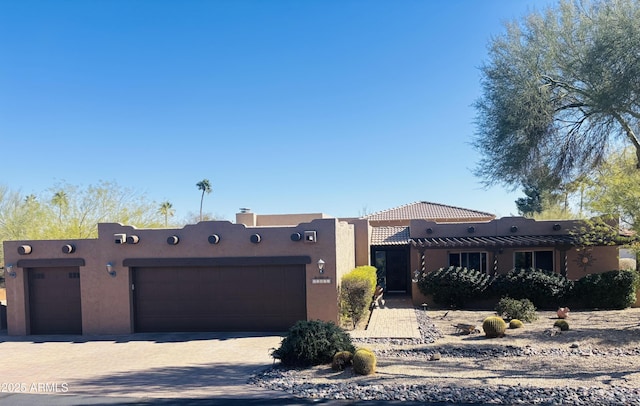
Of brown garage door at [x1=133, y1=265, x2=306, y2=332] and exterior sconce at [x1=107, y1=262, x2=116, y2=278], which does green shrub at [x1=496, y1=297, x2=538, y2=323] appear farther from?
exterior sconce at [x1=107, y1=262, x2=116, y2=278]

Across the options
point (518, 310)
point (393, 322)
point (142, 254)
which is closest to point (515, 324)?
point (518, 310)

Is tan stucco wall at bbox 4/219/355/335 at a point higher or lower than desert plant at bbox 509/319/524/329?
higher

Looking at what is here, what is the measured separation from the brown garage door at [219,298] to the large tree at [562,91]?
8.22 meters

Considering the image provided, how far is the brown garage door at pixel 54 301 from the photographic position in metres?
15.2

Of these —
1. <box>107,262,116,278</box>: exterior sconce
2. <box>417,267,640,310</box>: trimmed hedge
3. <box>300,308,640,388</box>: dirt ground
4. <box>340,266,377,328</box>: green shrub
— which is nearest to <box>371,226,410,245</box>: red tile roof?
<box>417,267,640,310</box>: trimmed hedge

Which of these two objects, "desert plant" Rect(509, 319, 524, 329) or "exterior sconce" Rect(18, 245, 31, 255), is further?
"exterior sconce" Rect(18, 245, 31, 255)

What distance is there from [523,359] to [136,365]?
9552 millimetres

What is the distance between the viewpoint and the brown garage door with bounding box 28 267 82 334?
15219 millimetres

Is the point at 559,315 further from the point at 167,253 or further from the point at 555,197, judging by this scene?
the point at 167,253

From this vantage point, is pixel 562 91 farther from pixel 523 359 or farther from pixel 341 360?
pixel 341 360

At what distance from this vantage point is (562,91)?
47.3ft

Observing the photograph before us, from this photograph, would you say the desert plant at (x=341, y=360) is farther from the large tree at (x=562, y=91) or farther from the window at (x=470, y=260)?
the window at (x=470, y=260)

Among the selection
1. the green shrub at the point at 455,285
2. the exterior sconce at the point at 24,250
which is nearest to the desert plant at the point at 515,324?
the green shrub at the point at 455,285

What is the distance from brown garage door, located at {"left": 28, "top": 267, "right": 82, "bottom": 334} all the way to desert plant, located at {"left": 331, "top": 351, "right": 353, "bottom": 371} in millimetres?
10245
